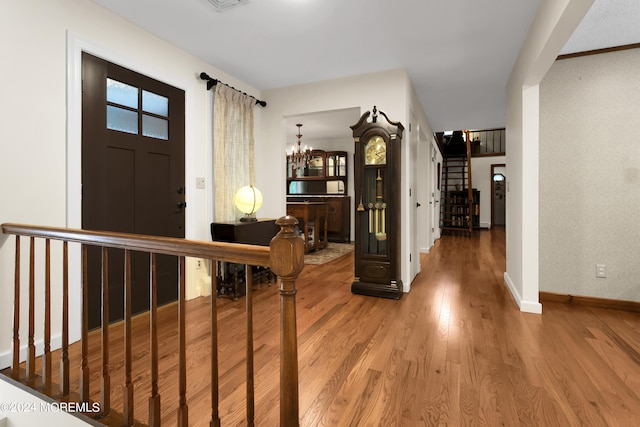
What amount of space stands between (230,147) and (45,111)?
171cm

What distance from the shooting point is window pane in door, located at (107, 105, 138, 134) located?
2.48 meters

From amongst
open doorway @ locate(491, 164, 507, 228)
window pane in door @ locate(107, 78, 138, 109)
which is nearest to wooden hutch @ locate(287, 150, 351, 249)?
window pane in door @ locate(107, 78, 138, 109)

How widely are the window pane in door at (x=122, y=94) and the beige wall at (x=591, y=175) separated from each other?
3765 millimetres

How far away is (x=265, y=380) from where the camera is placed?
1.78m

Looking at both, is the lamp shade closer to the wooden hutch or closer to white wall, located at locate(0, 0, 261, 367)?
white wall, located at locate(0, 0, 261, 367)

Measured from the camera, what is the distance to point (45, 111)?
2086 mm

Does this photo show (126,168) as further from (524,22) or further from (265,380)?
(524,22)

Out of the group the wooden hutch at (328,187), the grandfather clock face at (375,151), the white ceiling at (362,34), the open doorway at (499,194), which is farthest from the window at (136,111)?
the open doorway at (499,194)

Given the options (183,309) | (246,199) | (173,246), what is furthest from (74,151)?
(183,309)

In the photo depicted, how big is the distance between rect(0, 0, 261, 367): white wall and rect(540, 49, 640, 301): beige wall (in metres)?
3.90

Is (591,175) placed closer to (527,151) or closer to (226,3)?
(527,151)

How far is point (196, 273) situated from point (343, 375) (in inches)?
80.7

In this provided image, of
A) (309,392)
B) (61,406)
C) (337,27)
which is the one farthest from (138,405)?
(337,27)

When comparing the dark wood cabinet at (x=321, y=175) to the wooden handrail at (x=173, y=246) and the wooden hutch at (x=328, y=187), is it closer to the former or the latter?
the wooden hutch at (x=328, y=187)
